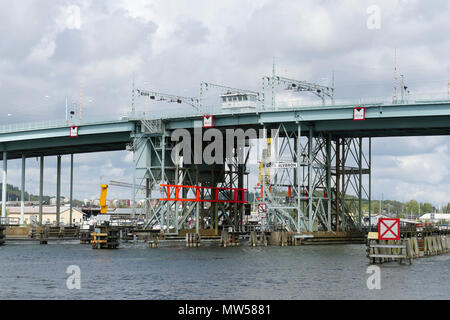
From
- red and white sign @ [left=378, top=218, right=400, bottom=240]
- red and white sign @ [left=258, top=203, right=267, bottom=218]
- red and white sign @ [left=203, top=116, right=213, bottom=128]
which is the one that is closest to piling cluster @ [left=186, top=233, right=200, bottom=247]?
red and white sign @ [left=258, top=203, right=267, bottom=218]

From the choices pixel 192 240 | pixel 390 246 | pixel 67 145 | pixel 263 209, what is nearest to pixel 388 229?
pixel 390 246

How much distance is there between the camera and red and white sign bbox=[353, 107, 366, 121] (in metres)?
79.9

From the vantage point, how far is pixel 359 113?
80188 millimetres

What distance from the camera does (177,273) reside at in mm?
54031

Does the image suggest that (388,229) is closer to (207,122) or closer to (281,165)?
(281,165)

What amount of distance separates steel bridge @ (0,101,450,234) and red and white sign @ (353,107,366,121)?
604mm

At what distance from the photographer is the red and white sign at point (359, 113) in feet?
262

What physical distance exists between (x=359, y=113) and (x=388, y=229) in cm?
2571

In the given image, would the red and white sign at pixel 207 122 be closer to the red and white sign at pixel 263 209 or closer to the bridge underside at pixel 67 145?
the red and white sign at pixel 263 209

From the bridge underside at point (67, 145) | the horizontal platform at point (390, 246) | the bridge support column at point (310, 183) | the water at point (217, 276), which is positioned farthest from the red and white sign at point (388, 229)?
the bridge underside at point (67, 145)

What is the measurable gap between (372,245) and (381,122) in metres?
28.9

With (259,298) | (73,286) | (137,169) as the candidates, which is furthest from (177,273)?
(137,169)

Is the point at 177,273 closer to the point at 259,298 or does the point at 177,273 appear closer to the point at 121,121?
the point at 259,298

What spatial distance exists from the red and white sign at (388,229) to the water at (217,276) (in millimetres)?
2476
